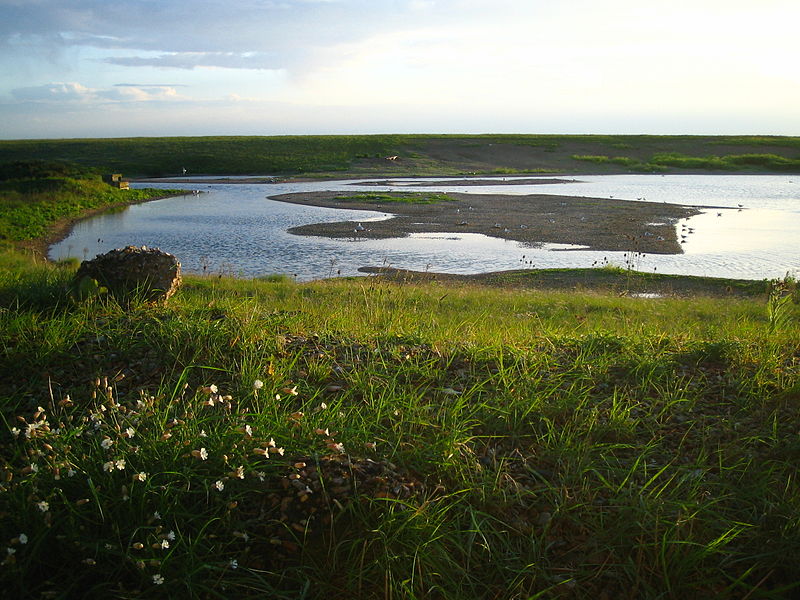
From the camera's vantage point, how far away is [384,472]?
10.7 feet

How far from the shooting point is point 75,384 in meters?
4.42

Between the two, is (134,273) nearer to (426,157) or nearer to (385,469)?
(385,469)

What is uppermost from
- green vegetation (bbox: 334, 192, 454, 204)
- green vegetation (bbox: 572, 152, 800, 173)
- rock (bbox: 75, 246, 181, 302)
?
green vegetation (bbox: 572, 152, 800, 173)

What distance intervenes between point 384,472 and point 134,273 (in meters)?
5.28

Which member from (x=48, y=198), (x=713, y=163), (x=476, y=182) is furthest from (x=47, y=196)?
(x=713, y=163)

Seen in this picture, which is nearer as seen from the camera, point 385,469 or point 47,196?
point 385,469

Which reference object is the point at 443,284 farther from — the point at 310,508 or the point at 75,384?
the point at 310,508

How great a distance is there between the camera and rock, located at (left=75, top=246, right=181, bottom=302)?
23.9ft

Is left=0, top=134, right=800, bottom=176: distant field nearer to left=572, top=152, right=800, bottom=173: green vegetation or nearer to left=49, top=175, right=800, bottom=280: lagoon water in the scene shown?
left=572, top=152, right=800, bottom=173: green vegetation

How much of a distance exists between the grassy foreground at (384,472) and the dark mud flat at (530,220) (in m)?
16.0

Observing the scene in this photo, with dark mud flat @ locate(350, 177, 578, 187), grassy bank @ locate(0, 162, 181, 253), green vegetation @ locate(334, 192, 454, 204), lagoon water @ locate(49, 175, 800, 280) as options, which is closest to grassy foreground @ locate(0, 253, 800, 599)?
lagoon water @ locate(49, 175, 800, 280)

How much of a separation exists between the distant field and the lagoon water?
77.0 ft

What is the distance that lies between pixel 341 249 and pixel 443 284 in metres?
6.74

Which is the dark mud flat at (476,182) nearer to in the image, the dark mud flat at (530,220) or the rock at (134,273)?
the dark mud flat at (530,220)
